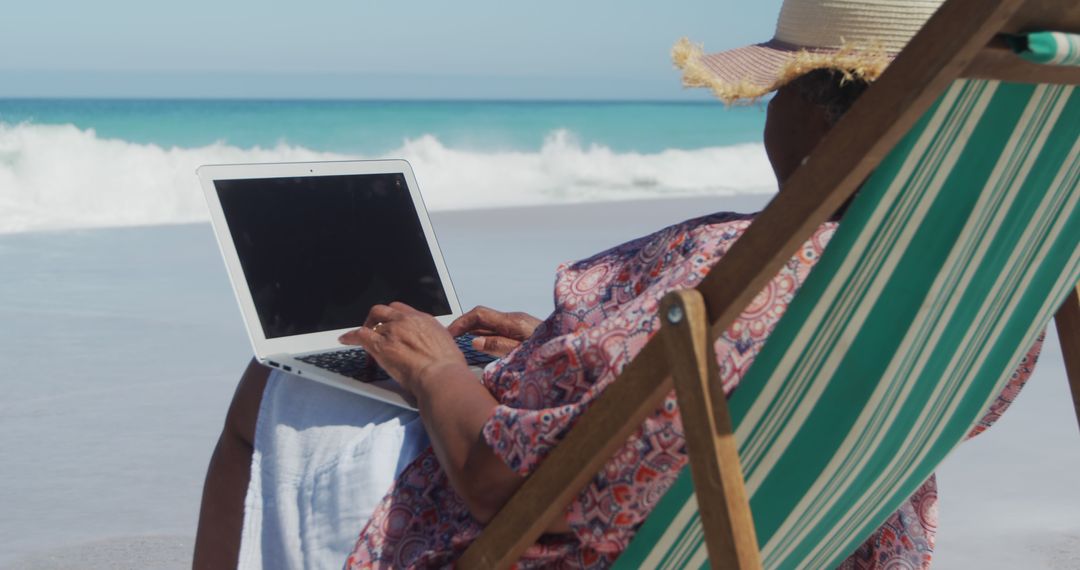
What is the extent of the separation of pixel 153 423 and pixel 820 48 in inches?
125

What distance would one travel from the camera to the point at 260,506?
1.99 metres

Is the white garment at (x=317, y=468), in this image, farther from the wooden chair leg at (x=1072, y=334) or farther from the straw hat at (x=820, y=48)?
the wooden chair leg at (x=1072, y=334)

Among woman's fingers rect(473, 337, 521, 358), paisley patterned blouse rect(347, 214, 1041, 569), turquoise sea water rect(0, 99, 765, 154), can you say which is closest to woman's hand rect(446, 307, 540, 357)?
woman's fingers rect(473, 337, 521, 358)

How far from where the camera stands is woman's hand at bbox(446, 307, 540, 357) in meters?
2.39

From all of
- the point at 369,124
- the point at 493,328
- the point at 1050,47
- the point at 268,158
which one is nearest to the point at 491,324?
the point at 493,328

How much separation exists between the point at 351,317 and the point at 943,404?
1246mm

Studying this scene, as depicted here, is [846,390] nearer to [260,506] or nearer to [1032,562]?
[260,506]

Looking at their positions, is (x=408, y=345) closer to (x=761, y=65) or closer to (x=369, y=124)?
(x=761, y=65)

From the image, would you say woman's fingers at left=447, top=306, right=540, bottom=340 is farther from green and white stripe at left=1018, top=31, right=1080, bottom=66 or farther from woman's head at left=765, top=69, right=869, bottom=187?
green and white stripe at left=1018, top=31, right=1080, bottom=66

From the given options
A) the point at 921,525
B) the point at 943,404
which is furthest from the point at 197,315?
the point at 943,404

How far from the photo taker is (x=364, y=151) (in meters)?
22.8

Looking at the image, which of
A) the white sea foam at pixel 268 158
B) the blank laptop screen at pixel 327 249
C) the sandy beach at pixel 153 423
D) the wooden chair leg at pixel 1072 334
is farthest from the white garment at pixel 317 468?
the white sea foam at pixel 268 158

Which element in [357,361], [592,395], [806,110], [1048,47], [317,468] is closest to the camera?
[1048,47]

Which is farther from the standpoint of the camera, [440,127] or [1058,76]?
[440,127]
